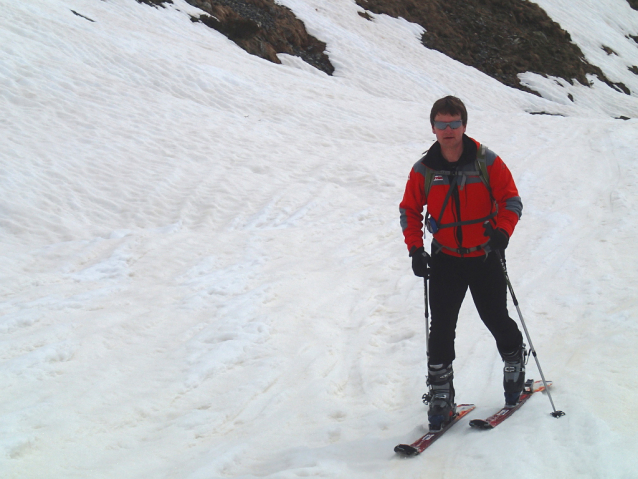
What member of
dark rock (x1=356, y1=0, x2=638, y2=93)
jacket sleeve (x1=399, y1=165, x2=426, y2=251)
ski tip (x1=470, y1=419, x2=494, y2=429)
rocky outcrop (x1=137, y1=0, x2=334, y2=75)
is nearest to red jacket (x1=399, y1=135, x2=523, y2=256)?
jacket sleeve (x1=399, y1=165, x2=426, y2=251)

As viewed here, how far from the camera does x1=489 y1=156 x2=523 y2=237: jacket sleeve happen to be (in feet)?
11.9

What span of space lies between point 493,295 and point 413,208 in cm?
80

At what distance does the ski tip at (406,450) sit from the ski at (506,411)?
465 millimetres

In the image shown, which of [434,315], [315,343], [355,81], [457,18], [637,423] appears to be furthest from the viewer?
[457,18]

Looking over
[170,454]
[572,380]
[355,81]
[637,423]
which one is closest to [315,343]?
[170,454]

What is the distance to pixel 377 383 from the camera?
489 centimetres

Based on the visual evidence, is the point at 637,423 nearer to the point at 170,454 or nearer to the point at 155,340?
the point at 170,454

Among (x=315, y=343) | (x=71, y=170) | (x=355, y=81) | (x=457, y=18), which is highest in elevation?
(x=457, y=18)

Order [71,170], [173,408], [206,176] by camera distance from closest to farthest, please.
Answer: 1. [173,408]
2. [71,170]
3. [206,176]

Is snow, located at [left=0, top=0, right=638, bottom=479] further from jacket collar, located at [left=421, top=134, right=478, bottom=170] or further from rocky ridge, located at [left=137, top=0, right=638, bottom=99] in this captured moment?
rocky ridge, located at [left=137, top=0, right=638, bottom=99]

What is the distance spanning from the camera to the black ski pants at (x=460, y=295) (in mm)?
3740

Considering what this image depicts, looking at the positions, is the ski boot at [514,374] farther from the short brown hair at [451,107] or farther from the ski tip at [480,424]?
the short brown hair at [451,107]

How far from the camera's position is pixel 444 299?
377cm

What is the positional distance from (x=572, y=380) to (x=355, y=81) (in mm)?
20596
